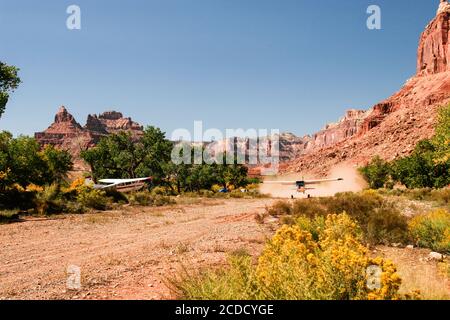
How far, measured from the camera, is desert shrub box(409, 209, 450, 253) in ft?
31.6

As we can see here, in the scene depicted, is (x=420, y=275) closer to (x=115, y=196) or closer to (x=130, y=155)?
(x=115, y=196)

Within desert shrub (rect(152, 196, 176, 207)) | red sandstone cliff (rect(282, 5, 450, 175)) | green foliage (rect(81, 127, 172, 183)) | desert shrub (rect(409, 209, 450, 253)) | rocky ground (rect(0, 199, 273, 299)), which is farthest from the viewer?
red sandstone cliff (rect(282, 5, 450, 175))

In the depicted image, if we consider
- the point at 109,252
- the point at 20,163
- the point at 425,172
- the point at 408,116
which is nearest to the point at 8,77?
the point at 20,163

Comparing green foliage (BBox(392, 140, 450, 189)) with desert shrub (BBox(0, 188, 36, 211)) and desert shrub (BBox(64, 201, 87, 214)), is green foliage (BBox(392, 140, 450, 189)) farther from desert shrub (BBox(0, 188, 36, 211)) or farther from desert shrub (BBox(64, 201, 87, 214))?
desert shrub (BBox(0, 188, 36, 211))

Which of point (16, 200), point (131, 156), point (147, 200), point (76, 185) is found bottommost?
point (147, 200)

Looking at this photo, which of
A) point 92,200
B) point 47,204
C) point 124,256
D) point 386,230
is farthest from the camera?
point 92,200

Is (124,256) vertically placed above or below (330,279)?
below

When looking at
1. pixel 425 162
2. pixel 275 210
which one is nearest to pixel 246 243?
pixel 275 210

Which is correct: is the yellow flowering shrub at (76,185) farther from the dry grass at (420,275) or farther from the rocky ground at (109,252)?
the dry grass at (420,275)

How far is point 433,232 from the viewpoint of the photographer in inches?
412

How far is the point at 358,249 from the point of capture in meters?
5.23

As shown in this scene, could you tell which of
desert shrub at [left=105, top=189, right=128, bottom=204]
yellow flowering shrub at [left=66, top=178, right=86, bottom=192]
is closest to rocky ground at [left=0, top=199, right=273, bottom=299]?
yellow flowering shrub at [left=66, top=178, right=86, bottom=192]
